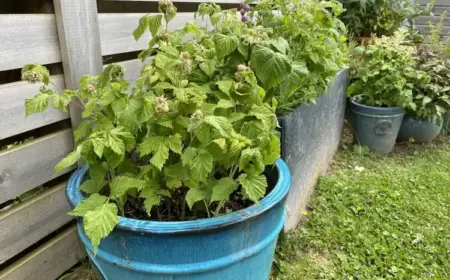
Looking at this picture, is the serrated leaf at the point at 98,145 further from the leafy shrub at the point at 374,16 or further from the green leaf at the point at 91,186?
the leafy shrub at the point at 374,16

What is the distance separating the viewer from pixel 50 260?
66.6 inches

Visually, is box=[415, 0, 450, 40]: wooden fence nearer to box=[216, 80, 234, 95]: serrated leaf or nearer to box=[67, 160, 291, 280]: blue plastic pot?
box=[216, 80, 234, 95]: serrated leaf

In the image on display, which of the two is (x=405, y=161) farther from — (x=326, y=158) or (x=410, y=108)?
(x=326, y=158)

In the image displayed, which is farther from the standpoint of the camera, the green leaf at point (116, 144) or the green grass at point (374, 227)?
the green grass at point (374, 227)

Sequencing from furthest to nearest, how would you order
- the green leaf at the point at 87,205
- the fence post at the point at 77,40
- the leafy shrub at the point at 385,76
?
the leafy shrub at the point at 385,76
the fence post at the point at 77,40
the green leaf at the point at 87,205

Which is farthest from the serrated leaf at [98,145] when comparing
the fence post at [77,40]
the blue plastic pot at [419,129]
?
the blue plastic pot at [419,129]

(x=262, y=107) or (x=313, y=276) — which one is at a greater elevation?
(x=262, y=107)

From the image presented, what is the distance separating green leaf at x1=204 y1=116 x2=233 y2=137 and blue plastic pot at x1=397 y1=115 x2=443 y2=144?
114 inches

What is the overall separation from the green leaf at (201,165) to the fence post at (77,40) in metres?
0.76

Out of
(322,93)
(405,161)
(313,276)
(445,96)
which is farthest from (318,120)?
(445,96)

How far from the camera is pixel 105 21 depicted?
1.67m

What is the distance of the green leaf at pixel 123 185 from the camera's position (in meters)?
1.16

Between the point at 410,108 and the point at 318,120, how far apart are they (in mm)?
1308

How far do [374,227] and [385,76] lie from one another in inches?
59.0
